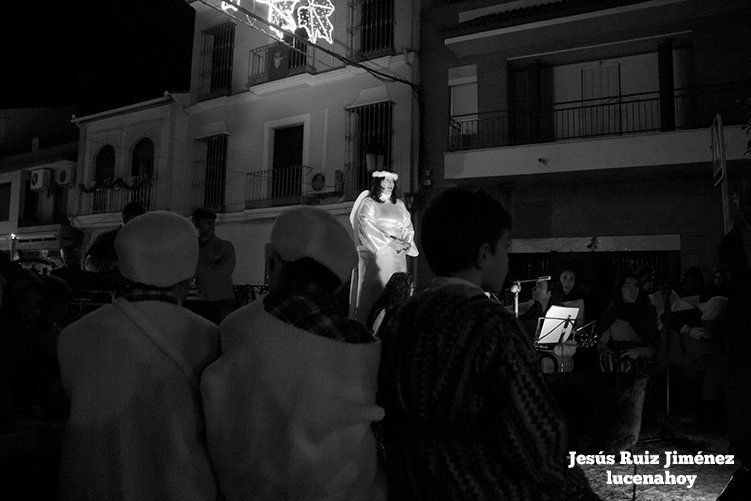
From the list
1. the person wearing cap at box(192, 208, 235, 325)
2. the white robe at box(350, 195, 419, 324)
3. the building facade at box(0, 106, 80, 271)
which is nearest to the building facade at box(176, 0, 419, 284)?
the white robe at box(350, 195, 419, 324)

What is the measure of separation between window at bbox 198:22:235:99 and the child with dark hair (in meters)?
16.6

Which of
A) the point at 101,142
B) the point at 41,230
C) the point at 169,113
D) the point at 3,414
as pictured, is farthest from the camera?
the point at 41,230

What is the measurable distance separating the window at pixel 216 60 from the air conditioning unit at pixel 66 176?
6854mm

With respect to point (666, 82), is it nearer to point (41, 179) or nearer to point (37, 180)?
point (41, 179)

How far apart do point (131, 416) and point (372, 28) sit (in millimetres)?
13873

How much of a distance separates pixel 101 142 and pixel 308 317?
21.1 m

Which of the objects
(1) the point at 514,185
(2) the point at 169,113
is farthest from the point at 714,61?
(2) the point at 169,113

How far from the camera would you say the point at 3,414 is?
2.77 meters

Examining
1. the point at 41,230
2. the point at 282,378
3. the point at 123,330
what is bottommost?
the point at 282,378

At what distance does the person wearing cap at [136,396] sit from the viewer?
6.48ft

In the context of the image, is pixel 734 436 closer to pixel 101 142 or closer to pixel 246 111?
A: pixel 246 111

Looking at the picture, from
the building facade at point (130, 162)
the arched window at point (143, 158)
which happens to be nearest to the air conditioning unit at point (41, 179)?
the building facade at point (130, 162)

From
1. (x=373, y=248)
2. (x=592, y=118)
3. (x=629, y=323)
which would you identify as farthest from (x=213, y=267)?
(x=592, y=118)

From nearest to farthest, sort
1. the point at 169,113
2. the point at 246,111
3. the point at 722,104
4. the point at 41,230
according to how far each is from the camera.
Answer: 1. the point at 722,104
2. the point at 246,111
3. the point at 169,113
4. the point at 41,230
